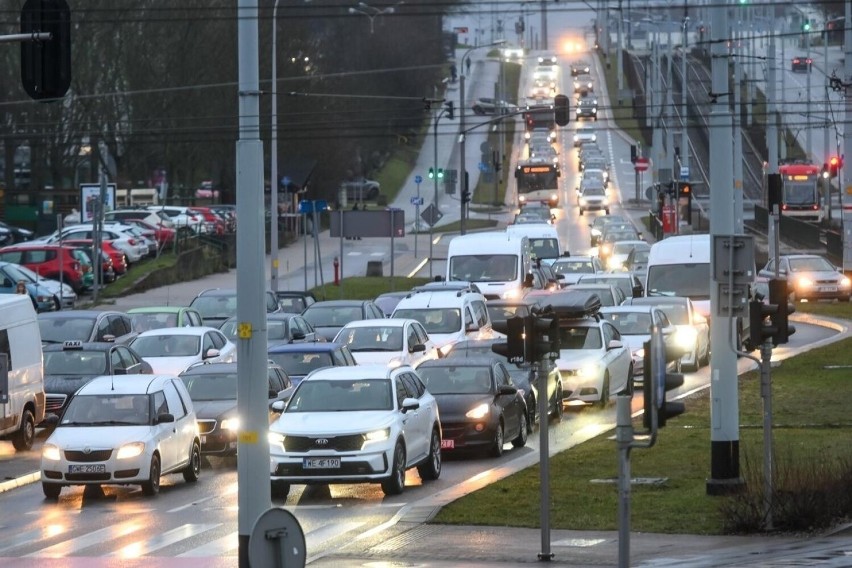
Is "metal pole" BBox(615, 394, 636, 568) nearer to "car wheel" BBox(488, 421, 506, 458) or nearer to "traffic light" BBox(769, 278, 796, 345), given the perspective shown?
"traffic light" BBox(769, 278, 796, 345)

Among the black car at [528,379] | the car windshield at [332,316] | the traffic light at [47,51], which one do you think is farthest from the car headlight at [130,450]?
the car windshield at [332,316]

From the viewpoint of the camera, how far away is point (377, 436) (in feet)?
72.1

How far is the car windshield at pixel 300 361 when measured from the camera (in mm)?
30922

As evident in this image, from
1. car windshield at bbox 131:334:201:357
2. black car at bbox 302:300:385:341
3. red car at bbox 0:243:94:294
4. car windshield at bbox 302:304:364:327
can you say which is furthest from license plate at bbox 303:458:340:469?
red car at bbox 0:243:94:294

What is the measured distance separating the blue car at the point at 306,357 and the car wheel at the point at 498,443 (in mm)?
5242

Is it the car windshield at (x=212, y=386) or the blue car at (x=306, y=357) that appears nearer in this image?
the car windshield at (x=212, y=386)

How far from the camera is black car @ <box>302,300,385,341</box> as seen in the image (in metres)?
39.6

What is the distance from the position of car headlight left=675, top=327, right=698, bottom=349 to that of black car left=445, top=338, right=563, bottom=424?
20.4ft

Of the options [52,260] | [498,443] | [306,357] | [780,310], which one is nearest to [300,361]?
[306,357]

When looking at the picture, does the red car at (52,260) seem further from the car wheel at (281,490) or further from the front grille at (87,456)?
the car wheel at (281,490)

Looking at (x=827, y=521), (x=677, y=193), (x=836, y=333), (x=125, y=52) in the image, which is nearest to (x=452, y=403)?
(x=827, y=521)

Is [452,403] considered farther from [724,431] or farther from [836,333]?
[836,333]

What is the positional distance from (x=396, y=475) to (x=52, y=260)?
33.8 metres

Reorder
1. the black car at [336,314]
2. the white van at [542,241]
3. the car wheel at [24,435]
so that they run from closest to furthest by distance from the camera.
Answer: the car wheel at [24,435]
the black car at [336,314]
the white van at [542,241]
